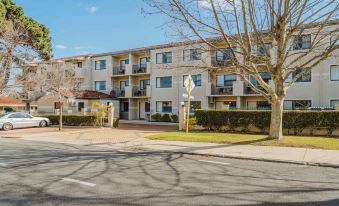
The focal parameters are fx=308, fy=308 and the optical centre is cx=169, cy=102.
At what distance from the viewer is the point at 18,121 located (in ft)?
85.3

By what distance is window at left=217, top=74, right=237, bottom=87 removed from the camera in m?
31.5

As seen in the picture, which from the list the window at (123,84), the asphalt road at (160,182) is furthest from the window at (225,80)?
the asphalt road at (160,182)

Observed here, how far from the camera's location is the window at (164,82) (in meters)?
35.6

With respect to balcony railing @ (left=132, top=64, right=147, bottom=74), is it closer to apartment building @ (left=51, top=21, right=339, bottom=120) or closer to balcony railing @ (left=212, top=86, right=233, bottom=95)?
apartment building @ (left=51, top=21, right=339, bottom=120)

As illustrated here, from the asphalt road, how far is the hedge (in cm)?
991

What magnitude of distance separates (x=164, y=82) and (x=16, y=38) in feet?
52.6

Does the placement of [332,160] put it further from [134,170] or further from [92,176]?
[92,176]

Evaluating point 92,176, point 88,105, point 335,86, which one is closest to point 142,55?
point 88,105

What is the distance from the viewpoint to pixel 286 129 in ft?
62.0

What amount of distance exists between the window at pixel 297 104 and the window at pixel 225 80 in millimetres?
5975

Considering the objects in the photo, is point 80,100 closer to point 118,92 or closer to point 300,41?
point 118,92

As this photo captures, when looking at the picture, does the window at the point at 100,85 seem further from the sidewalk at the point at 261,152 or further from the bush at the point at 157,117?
the sidewalk at the point at 261,152

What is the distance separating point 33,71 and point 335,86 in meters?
30.3

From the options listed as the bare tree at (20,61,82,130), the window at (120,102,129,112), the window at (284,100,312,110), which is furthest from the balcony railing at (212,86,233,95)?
the bare tree at (20,61,82,130)
